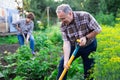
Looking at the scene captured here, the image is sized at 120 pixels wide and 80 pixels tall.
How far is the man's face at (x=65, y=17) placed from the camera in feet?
17.4

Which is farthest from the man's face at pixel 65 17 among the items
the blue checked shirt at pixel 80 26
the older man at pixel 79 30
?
the blue checked shirt at pixel 80 26

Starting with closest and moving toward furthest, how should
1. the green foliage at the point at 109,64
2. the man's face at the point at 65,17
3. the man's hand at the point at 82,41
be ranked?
the green foliage at the point at 109,64, the man's face at the point at 65,17, the man's hand at the point at 82,41

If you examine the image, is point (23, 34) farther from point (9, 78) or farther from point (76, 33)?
point (76, 33)

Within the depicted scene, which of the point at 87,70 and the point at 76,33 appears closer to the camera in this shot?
the point at 76,33

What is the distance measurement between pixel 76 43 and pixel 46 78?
171 centimetres

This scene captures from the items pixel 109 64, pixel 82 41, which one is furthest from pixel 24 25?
pixel 109 64

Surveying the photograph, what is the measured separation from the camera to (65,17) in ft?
17.6

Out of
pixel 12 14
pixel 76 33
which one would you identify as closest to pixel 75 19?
pixel 76 33

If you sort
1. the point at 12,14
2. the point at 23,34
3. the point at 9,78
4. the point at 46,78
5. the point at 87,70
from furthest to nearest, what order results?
the point at 12,14, the point at 23,34, the point at 9,78, the point at 46,78, the point at 87,70

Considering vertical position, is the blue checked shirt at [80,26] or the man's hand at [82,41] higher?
the blue checked shirt at [80,26]

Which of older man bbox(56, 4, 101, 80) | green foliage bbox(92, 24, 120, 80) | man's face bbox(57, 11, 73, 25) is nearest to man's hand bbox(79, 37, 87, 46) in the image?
older man bbox(56, 4, 101, 80)

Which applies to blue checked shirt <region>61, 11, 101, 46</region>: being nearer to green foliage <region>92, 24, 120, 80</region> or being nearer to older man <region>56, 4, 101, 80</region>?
older man <region>56, 4, 101, 80</region>

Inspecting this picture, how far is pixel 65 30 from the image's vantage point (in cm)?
573

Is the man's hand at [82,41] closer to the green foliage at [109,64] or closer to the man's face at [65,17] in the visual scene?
the man's face at [65,17]
